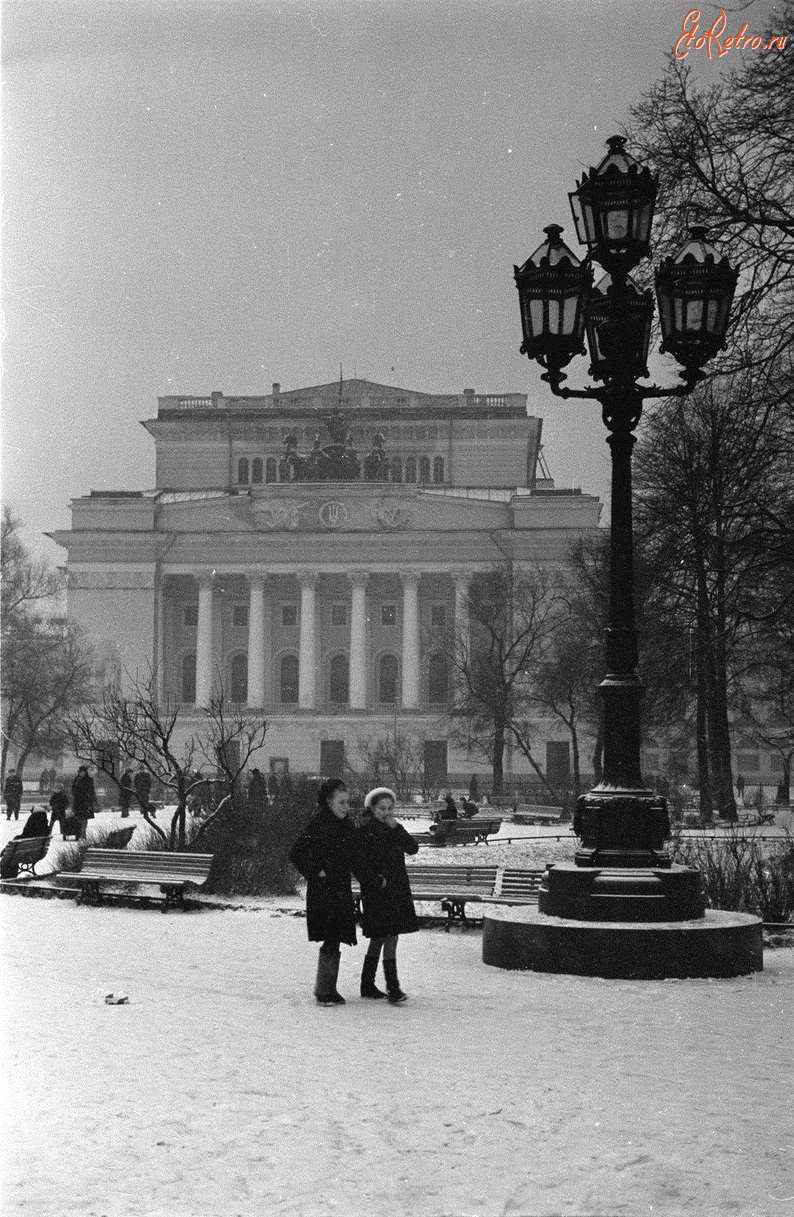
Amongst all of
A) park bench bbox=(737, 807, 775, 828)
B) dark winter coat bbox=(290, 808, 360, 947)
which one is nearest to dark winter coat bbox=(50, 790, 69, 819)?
park bench bbox=(737, 807, 775, 828)

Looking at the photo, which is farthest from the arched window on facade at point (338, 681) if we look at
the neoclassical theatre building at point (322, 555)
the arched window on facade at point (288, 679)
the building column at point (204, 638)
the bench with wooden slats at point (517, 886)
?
the bench with wooden slats at point (517, 886)

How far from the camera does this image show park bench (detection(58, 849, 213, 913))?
48.7 ft

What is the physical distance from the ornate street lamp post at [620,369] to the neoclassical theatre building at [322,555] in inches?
2120

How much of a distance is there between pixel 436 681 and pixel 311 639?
6.47 metres

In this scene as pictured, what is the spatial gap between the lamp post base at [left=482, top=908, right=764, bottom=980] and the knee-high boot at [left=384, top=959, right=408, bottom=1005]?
1262 millimetres

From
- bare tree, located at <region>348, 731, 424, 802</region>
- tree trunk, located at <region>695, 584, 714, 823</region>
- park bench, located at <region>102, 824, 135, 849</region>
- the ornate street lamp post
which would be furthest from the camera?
bare tree, located at <region>348, 731, 424, 802</region>

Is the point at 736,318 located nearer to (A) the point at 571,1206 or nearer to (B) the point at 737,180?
(B) the point at 737,180

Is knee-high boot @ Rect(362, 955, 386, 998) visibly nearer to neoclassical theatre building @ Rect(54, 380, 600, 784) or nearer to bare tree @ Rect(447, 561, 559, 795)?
bare tree @ Rect(447, 561, 559, 795)

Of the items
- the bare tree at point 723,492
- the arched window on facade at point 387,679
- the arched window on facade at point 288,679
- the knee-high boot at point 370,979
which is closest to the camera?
the knee-high boot at point 370,979

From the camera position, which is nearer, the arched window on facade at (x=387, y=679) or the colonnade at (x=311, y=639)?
the colonnade at (x=311, y=639)

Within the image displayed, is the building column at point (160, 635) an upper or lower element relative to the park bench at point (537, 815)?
upper

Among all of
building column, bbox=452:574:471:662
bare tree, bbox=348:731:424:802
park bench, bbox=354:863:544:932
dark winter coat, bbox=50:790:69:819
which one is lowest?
park bench, bbox=354:863:544:932

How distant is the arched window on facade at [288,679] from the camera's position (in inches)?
2926

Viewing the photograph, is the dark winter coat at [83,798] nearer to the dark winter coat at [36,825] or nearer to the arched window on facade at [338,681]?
the dark winter coat at [36,825]
